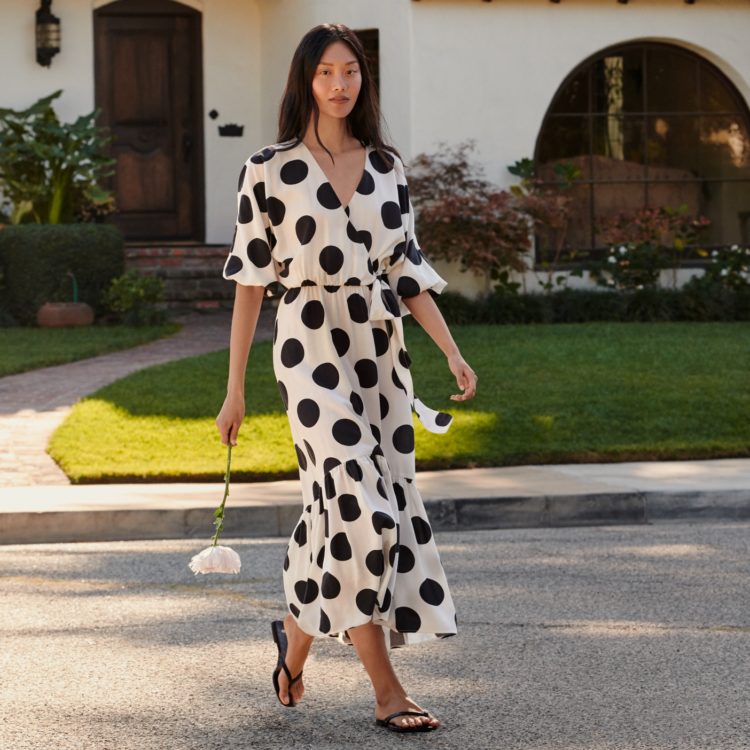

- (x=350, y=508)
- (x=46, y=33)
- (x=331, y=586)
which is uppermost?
(x=46, y=33)

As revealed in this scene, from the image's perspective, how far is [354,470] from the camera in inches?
163

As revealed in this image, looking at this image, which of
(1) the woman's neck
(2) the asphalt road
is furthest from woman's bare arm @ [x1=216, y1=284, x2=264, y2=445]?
(2) the asphalt road

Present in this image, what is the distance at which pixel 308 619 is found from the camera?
4.23 meters

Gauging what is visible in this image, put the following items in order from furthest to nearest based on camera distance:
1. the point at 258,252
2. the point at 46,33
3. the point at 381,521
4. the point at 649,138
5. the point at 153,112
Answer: the point at 153,112
the point at 46,33
the point at 649,138
the point at 258,252
the point at 381,521

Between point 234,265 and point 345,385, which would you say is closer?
point 345,385

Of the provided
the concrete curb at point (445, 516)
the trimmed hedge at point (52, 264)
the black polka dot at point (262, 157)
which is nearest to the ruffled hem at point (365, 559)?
the black polka dot at point (262, 157)

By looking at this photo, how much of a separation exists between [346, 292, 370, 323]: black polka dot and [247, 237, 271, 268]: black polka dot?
264mm

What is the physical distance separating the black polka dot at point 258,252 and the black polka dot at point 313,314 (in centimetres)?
18

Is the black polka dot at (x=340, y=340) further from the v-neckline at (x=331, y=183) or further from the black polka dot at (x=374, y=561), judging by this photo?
the black polka dot at (x=374, y=561)

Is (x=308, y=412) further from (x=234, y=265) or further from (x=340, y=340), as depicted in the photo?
(x=234, y=265)

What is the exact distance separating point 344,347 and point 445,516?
3.81 metres

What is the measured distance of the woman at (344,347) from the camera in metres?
4.16

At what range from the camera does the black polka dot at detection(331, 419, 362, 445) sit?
418 centimetres

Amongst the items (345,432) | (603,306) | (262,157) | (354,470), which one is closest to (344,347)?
(345,432)
